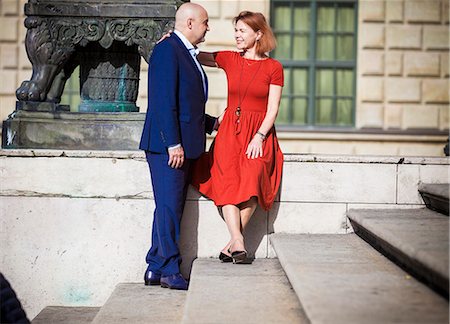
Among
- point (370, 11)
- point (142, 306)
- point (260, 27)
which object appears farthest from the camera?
point (370, 11)

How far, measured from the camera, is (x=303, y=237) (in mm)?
7609

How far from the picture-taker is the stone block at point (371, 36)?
669 inches

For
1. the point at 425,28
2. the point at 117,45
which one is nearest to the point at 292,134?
the point at 425,28

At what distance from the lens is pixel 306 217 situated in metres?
7.79

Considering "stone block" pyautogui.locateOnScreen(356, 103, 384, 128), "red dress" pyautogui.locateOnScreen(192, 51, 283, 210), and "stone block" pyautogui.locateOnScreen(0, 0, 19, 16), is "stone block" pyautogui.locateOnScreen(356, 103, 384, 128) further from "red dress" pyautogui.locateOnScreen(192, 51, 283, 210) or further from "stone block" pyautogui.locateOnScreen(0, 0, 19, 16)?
"red dress" pyautogui.locateOnScreen(192, 51, 283, 210)

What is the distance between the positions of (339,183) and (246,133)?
0.92 meters

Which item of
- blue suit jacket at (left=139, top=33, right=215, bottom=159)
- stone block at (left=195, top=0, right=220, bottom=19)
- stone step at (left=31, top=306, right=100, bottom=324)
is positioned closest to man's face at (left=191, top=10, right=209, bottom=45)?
blue suit jacket at (left=139, top=33, right=215, bottom=159)

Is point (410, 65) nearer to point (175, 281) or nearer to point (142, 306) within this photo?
point (175, 281)

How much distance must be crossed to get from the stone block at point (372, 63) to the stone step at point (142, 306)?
10.3m

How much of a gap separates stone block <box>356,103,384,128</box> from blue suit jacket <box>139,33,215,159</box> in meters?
10.1

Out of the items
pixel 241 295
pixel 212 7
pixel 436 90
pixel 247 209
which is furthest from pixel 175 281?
pixel 436 90

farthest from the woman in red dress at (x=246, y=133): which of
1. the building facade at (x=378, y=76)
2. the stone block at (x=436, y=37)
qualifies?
the stone block at (x=436, y=37)

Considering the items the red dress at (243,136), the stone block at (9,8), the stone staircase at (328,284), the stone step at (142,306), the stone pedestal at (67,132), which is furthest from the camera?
the stone block at (9,8)

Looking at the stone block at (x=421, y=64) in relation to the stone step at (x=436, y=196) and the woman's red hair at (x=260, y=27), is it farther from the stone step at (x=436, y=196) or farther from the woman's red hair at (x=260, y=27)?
the woman's red hair at (x=260, y=27)
